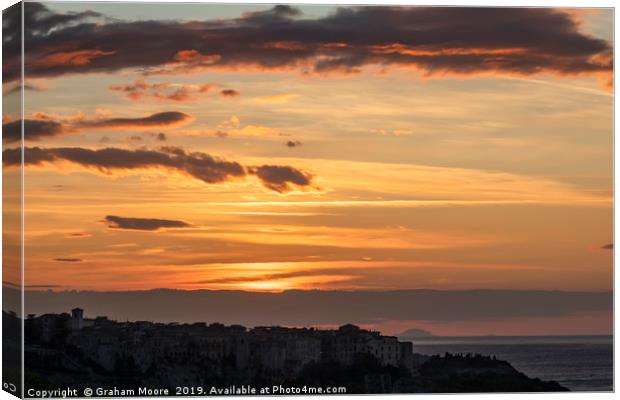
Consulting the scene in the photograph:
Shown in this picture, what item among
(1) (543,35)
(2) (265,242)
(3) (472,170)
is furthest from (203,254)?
(1) (543,35)

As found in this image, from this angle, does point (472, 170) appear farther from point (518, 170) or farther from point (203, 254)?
point (203, 254)

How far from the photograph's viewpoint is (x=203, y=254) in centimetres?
2062

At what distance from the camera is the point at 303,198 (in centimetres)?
2081

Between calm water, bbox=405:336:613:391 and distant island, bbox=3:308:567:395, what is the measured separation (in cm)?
11

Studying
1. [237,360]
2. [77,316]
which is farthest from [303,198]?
[77,316]

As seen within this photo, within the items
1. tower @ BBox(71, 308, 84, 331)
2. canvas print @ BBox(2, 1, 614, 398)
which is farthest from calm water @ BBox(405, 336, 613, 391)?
tower @ BBox(71, 308, 84, 331)

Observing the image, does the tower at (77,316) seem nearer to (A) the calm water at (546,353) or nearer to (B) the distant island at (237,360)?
(B) the distant island at (237,360)

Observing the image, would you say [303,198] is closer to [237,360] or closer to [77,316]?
[237,360]

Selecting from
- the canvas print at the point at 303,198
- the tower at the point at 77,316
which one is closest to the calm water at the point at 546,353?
the canvas print at the point at 303,198

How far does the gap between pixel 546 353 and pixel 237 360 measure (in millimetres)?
3770

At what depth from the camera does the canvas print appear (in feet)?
66.5

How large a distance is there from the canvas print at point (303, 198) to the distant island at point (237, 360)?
0.09 feet

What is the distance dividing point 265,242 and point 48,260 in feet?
8.58

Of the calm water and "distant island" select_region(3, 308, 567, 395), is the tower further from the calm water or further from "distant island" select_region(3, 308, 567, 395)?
the calm water
